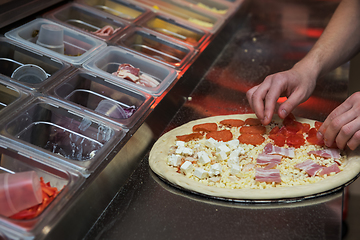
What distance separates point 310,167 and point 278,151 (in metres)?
0.19

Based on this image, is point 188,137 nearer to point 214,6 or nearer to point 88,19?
point 88,19

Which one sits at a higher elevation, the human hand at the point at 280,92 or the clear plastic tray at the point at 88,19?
the human hand at the point at 280,92

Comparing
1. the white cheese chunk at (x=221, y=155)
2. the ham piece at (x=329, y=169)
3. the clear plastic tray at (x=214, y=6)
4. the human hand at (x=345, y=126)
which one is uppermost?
the human hand at (x=345, y=126)

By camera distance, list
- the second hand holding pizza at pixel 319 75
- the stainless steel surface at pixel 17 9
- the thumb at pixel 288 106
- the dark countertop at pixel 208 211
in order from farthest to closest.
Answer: the stainless steel surface at pixel 17 9 < the thumb at pixel 288 106 < the second hand holding pizza at pixel 319 75 < the dark countertop at pixel 208 211

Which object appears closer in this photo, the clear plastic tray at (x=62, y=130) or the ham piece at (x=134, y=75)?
the clear plastic tray at (x=62, y=130)

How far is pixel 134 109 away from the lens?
2.11 m

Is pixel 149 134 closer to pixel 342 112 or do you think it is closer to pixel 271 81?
pixel 271 81

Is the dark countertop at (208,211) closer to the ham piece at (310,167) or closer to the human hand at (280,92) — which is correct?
the ham piece at (310,167)

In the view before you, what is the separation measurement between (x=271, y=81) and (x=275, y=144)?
14.7 inches

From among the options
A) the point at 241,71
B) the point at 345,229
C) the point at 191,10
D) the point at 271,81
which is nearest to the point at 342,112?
the point at 271,81

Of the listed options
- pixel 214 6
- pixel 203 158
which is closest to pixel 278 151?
pixel 203 158

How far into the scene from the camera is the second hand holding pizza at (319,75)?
173 centimetres

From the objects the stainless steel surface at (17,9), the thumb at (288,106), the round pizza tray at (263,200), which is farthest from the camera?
the stainless steel surface at (17,9)

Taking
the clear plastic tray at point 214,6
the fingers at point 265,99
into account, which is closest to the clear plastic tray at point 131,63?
the fingers at point 265,99
